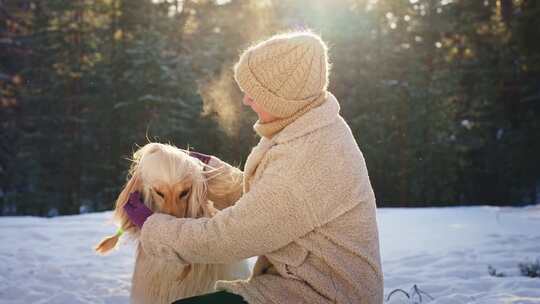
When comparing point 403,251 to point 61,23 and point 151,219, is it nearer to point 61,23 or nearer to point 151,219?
→ point 151,219

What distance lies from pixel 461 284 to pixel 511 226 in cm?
415

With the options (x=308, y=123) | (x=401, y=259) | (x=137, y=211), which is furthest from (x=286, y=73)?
(x=401, y=259)

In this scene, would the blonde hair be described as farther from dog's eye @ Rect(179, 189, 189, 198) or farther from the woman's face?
the woman's face

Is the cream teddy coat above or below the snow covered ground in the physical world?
above

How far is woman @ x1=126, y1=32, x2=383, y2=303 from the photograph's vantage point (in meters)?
2.12

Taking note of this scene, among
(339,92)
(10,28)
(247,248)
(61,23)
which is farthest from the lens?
(10,28)

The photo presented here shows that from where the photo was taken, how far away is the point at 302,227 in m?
2.13

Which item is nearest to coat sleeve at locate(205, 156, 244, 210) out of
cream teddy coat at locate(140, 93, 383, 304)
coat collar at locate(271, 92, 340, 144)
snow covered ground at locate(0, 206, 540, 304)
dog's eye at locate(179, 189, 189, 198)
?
dog's eye at locate(179, 189, 189, 198)

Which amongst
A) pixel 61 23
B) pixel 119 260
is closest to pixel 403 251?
pixel 119 260

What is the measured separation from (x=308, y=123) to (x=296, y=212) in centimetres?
35

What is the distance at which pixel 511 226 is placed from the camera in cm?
829

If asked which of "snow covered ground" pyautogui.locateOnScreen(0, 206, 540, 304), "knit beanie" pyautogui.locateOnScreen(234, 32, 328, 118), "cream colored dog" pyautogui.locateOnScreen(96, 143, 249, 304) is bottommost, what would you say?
"snow covered ground" pyautogui.locateOnScreen(0, 206, 540, 304)

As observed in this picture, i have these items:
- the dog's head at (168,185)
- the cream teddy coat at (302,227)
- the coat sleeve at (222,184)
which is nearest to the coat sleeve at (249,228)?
the cream teddy coat at (302,227)

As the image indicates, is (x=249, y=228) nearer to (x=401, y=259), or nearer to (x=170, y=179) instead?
(x=170, y=179)
